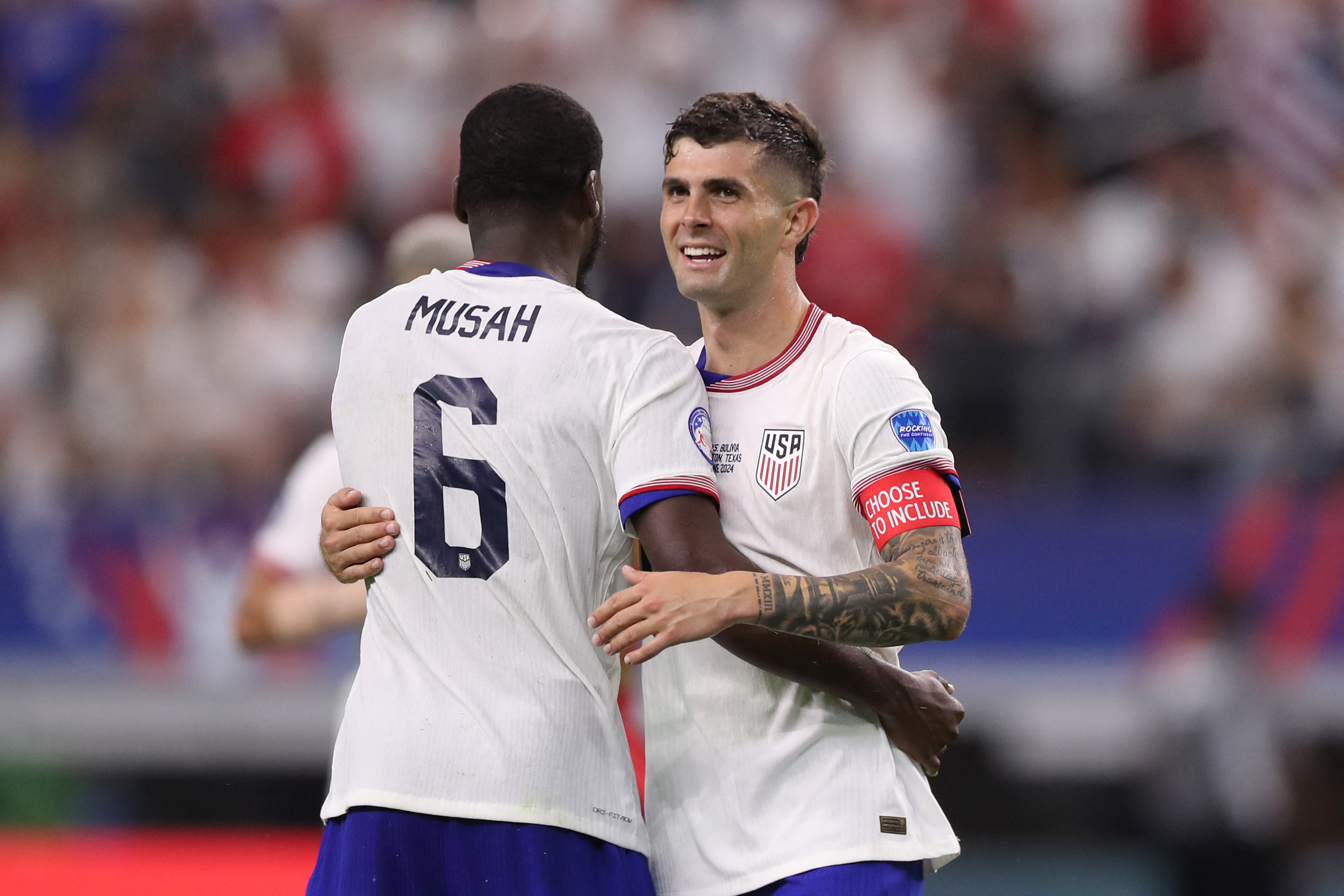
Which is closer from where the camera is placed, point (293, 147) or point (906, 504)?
point (906, 504)

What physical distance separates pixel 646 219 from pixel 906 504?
5.96m

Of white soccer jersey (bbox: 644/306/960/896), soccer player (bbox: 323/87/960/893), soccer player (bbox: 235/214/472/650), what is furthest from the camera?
soccer player (bbox: 235/214/472/650)

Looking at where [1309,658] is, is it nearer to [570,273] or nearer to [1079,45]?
[1079,45]

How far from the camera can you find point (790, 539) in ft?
11.8

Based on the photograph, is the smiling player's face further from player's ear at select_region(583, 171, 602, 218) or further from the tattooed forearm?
the tattooed forearm

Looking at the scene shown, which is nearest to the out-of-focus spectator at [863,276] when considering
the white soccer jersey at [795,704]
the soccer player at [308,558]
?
the soccer player at [308,558]

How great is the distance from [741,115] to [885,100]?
614cm

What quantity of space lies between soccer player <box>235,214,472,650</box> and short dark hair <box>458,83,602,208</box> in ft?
5.31


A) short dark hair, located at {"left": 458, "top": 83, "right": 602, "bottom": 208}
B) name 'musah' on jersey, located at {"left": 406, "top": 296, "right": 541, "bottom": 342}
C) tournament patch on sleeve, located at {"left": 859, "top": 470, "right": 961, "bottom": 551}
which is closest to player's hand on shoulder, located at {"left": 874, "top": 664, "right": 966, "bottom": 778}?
tournament patch on sleeve, located at {"left": 859, "top": 470, "right": 961, "bottom": 551}

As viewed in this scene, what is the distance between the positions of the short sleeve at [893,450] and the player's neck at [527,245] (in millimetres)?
639

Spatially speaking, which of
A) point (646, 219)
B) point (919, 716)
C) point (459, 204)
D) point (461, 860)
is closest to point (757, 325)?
point (459, 204)

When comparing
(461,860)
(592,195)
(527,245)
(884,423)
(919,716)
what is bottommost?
(461,860)

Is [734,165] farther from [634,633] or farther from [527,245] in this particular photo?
[634,633]

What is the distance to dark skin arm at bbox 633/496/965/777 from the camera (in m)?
3.21
